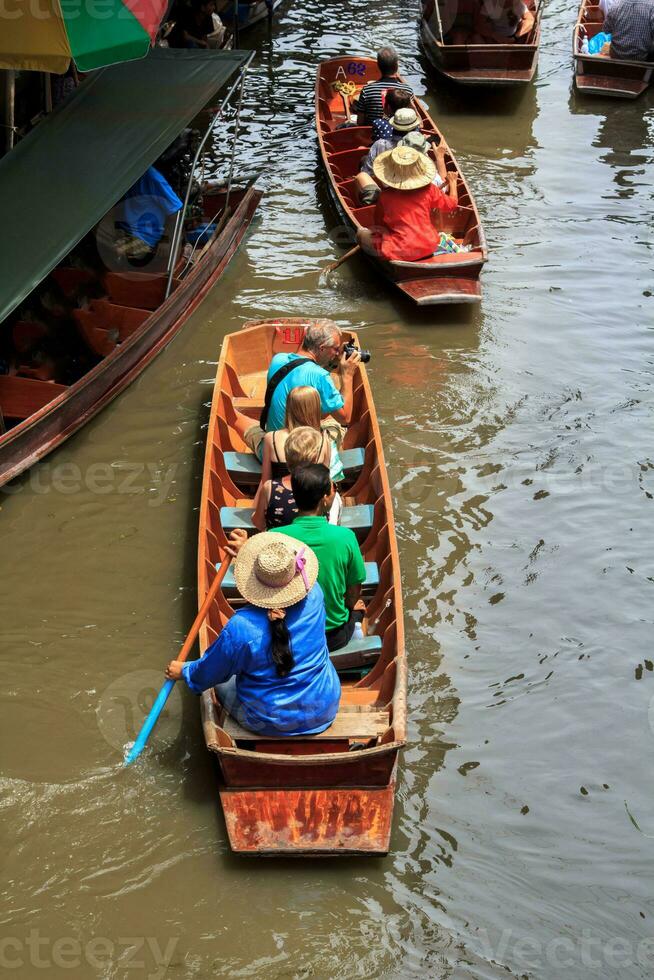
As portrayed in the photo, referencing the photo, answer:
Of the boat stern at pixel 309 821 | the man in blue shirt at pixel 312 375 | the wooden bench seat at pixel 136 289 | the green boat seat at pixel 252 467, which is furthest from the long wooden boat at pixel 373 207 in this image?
the boat stern at pixel 309 821

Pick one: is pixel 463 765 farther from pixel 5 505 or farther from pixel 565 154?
pixel 565 154

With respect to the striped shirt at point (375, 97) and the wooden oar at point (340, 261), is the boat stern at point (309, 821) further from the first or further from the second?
the striped shirt at point (375, 97)

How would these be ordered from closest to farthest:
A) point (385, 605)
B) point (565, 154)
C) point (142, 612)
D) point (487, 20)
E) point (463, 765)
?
point (463, 765), point (385, 605), point (142, 612), point (565, 154), point (487, 20)

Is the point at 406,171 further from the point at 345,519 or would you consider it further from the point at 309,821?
the point at 309,821

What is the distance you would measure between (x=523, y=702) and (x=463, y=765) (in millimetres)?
665

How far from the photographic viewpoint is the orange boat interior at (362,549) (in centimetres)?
525

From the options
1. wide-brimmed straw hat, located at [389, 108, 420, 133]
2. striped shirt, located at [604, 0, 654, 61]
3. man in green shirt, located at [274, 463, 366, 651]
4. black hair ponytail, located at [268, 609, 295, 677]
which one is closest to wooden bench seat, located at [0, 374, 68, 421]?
man in green shirt, located at [274, 463, 366, 651]

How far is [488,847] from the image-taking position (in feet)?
17.8

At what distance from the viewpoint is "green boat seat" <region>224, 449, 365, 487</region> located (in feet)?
25.1

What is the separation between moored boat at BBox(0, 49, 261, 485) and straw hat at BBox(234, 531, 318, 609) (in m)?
3.42

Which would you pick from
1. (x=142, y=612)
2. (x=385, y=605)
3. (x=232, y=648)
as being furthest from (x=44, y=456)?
(x=232, y=648)

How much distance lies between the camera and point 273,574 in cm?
474

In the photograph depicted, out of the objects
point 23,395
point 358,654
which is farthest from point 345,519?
point 23,395

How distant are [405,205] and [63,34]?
3.54 m
